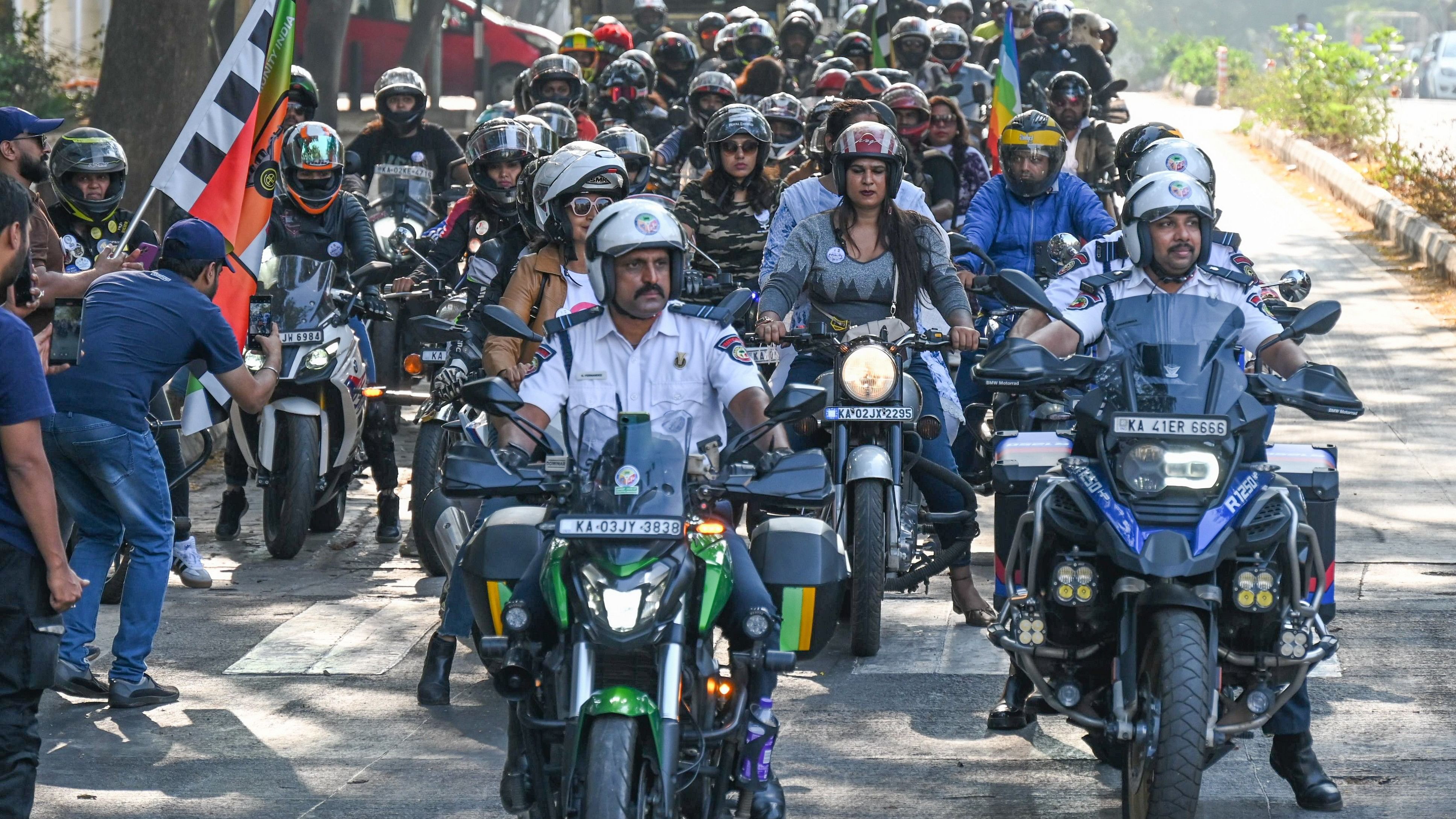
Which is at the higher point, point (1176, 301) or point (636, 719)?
point (1176, 301)

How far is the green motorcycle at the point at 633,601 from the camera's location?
439cm

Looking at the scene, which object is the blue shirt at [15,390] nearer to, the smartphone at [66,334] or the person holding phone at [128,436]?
the smartphone at [66,334]

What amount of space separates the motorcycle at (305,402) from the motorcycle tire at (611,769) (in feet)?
17.3

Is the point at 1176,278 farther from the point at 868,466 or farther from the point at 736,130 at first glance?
the point at 736,130

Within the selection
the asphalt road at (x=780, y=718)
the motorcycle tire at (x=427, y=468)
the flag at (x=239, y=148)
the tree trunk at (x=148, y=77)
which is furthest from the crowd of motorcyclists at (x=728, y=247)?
the tree trunk at (x=148, y=77)

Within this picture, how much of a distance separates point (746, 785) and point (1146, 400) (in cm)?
148

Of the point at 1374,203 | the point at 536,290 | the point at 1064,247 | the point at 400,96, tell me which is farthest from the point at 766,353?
the point at 1374,203

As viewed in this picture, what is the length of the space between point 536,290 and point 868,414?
1.34m

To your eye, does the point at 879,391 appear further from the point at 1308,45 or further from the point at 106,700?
the point at 1308,45

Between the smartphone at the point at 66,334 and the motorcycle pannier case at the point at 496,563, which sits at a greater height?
the smartphone at the point at 66,334

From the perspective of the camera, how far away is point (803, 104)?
16.0m

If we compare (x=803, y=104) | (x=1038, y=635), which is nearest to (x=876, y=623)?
(x=1038, y=635)

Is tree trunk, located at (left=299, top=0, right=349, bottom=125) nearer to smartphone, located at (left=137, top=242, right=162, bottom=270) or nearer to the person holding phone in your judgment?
smartphone, located at (left=137, top=242, right=162, bottom=270)

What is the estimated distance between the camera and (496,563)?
4.92 metres
